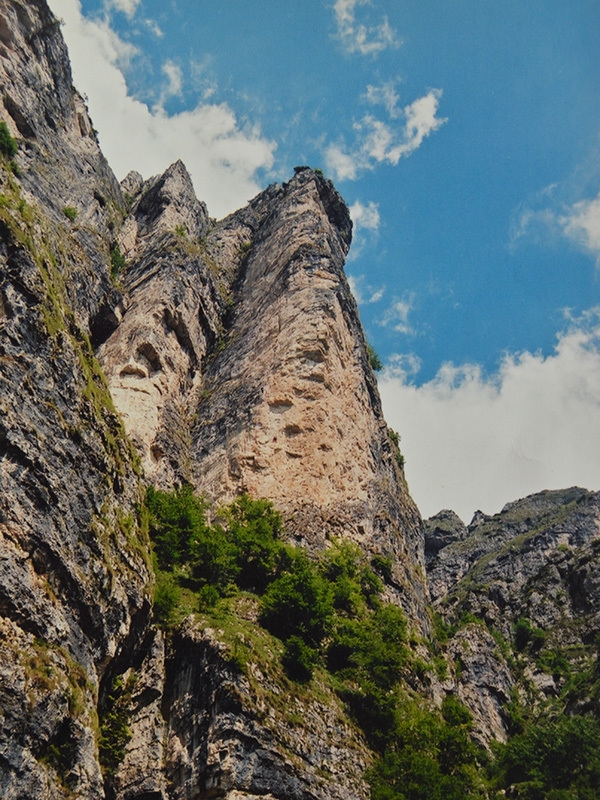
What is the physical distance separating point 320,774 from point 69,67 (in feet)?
171

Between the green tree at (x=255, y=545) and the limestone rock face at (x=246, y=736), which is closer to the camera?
the limestone rock face at (x=246, y=736)

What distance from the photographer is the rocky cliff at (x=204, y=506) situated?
16375 mm

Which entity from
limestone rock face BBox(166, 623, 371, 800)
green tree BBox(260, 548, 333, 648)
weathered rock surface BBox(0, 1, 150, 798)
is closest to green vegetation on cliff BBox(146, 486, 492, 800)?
green tree BBox(260, 548, 333, 648)

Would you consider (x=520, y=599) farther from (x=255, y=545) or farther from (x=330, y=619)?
(x=330, y=619)

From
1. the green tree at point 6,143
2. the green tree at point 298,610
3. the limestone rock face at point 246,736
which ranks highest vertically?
the green tree at point 6,143

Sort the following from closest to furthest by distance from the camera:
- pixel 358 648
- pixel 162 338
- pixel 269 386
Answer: pixel 358 648
pixel 269 386
pixel 162 338

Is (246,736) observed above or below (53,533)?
below

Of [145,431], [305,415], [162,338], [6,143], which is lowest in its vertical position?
[145,431]

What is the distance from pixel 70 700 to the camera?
14.6m

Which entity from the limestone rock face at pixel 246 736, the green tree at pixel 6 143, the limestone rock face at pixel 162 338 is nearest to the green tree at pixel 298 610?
the limestone rock face at pixel 246 736

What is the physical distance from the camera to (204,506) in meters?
32.8

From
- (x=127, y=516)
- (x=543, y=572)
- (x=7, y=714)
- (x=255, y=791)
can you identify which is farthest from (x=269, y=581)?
(x=543, y=572)

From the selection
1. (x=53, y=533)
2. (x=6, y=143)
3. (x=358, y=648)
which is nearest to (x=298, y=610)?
(x=358, y=648)

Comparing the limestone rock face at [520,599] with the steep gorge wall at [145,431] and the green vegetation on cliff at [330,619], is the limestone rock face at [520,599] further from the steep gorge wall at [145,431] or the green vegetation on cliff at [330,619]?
the green vegetation on cliff at [330,619]
